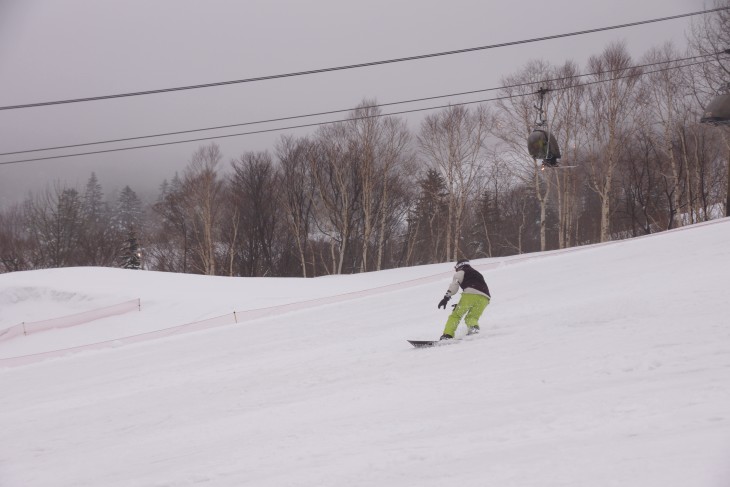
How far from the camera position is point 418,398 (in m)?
5.61

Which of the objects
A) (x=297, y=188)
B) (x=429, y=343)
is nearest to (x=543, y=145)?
(x=429, y=343)

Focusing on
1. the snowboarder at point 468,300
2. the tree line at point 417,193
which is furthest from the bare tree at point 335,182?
the snowboarder at point 468,300

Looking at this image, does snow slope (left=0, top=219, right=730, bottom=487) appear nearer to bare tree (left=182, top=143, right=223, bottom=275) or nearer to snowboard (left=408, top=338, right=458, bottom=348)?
snowboard (left=408, top=338, right=458, bottom=348)

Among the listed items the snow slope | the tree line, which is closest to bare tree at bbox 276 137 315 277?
the tree line

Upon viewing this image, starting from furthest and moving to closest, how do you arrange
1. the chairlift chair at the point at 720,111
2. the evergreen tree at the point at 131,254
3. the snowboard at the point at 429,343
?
the evergreen tree at the point at 131,254, the chairlift chair at the point at 720,111, the snowboard at the point at 429,343

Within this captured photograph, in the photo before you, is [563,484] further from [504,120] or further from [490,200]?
[490,200]

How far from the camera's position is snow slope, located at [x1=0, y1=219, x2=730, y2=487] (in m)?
3.74

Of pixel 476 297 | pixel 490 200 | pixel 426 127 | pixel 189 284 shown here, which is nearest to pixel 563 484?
pixel 476 297

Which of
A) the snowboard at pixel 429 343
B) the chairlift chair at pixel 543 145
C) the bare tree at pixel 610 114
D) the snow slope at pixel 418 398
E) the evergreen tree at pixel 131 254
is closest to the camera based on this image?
the snow slope at pixel 418 398

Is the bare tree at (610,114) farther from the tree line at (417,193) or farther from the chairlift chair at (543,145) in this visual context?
the chairlift chair at (543,145)

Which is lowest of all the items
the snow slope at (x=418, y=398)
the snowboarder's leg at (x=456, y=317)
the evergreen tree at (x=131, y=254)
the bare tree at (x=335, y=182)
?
the snow slope at (x=418, y=398)

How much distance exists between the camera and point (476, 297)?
8.53m

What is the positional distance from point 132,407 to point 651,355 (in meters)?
7.28

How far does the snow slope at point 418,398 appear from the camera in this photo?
3.74 m
